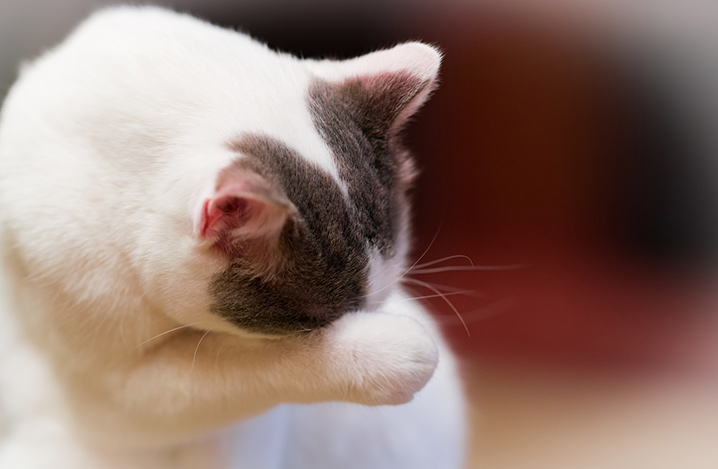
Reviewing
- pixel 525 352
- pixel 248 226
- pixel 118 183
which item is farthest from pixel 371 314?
pixel 525 352

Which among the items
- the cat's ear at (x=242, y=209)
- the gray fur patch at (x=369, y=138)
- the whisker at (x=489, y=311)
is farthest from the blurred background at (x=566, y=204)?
the cat's ear at (x=242, y=209)

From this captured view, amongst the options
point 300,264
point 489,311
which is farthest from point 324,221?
point 489,311

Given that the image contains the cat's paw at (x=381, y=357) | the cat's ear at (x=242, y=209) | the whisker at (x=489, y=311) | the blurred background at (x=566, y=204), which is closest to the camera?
the cat's ear at (x=242, y=209)

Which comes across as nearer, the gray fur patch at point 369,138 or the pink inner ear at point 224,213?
the pink inner ear at point 224,213

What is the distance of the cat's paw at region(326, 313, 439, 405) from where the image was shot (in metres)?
0.61

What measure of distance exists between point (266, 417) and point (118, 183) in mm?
349

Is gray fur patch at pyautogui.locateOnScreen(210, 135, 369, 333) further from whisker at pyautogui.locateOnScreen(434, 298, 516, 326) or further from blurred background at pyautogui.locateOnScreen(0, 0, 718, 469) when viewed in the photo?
whisker at pyautogui.locateOnScreen(434, 298, 516, 326)

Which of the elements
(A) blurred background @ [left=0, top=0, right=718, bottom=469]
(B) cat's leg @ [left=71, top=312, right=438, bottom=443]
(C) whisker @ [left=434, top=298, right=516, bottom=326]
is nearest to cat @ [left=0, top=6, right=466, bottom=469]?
(B) cat's leg @ [left=71, top=312, right=438, bottom=443]

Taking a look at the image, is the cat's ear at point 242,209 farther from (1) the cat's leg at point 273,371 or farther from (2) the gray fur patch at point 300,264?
(1) the cat's leg at point 273,371

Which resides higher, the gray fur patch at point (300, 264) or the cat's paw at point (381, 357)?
the gray fur patch at point (300, 264)

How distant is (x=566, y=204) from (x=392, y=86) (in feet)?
2.69

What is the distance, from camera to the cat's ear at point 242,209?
47cm

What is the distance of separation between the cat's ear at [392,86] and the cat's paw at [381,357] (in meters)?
0.23

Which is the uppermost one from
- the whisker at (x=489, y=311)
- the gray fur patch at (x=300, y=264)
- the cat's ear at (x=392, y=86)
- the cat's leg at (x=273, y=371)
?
the cat's ear at (x=392, y=86)
